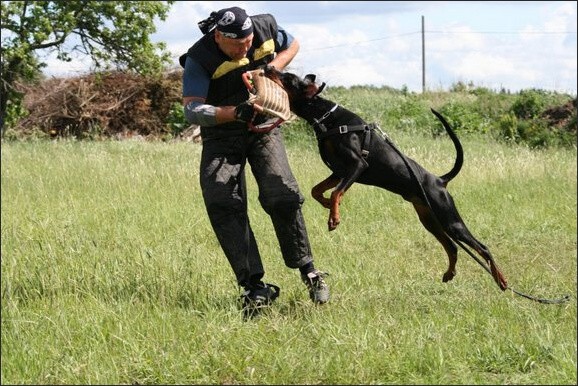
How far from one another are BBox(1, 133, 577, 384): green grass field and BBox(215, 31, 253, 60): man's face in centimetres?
145

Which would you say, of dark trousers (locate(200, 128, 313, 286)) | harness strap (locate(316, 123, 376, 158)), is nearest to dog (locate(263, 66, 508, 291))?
harness strap (locate(316, 123, 376, 158))

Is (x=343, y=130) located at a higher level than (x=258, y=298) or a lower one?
higher

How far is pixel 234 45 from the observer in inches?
194

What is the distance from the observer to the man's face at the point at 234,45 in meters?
4.90

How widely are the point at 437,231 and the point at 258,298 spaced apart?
142 centimetres

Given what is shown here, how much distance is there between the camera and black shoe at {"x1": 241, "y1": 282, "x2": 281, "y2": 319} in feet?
16.1

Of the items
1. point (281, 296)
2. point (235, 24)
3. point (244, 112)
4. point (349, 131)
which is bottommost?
point (281, 296)

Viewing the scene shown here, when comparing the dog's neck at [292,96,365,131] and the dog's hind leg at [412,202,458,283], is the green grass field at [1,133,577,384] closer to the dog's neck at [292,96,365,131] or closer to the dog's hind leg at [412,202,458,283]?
the dog's hind leg at [412,202,458,283]

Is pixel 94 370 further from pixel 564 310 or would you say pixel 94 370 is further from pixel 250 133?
pixel 564 310

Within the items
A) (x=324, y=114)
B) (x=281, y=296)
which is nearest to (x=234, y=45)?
(x=324, y=114)

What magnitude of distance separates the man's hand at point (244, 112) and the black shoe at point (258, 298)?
103cm

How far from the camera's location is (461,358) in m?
3.96

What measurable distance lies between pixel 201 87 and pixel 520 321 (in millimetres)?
2222

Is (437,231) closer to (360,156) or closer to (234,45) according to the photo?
(360,156)
